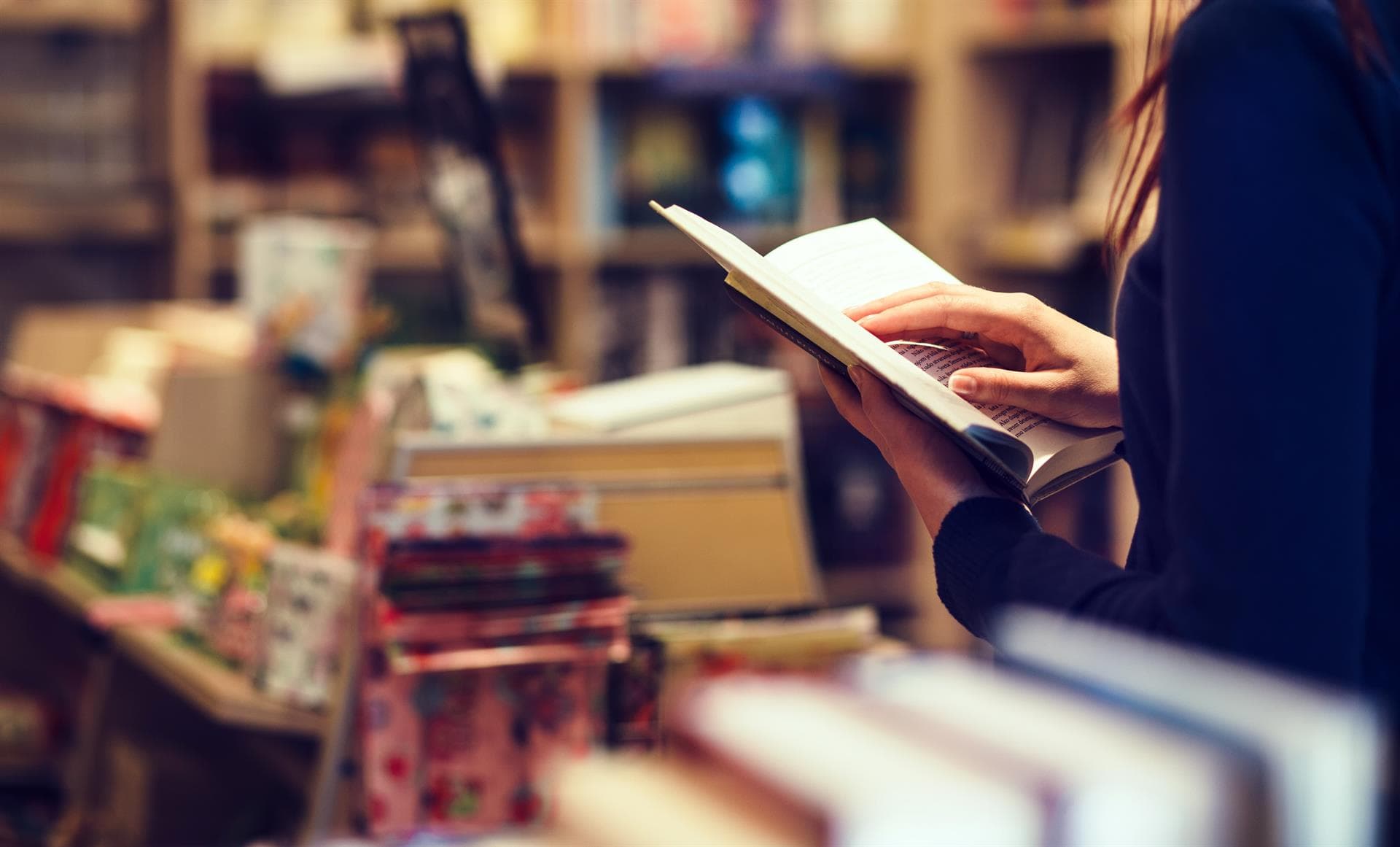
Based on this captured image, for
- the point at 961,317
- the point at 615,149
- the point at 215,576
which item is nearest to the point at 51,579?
the point at 215,576

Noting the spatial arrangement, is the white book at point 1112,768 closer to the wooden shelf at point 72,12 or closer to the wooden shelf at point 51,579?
the wooden shelf at point 51,579

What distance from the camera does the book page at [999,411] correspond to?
1069mm

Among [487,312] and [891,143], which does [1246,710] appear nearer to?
[487,312]

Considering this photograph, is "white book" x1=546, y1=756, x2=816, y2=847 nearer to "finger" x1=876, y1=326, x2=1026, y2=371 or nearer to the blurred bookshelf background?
"finger" x1=876, y1=326, x2=1026, y2=371

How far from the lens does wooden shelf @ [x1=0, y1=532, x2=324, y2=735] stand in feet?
6.40

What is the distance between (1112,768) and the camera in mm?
377

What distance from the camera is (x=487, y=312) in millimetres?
2432

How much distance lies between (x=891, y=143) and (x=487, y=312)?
6.89 ft

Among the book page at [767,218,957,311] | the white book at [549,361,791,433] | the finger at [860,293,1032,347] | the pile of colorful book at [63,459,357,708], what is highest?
the book page at [767,218,957,311]

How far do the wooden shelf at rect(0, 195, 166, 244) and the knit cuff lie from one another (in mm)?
3409

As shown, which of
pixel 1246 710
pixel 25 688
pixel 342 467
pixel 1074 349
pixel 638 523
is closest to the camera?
pixel 1246 710

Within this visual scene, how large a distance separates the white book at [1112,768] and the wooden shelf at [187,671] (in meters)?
1.63

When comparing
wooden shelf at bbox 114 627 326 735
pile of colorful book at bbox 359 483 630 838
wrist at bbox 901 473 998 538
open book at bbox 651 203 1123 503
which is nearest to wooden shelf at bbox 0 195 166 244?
wooden shelf at bbox 114 627 326 735

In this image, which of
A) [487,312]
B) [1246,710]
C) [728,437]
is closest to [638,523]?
[728,437]
